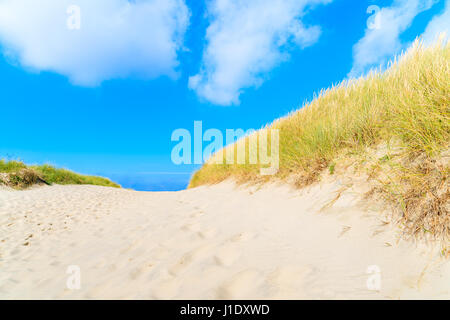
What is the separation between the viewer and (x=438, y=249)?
1241mm

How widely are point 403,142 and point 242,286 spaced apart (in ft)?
7.09

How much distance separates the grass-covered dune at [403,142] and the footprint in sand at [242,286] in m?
1.20

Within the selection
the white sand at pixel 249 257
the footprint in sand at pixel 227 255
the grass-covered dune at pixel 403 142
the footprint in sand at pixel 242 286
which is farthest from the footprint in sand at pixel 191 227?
the grass-covered dune at pixel 403 142

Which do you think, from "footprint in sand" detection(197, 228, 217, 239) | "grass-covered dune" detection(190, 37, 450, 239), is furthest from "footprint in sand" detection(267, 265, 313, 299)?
"footprint in sand" detection(197, 228, 217, 239)

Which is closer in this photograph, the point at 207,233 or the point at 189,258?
the point at 189,258

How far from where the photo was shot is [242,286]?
1.41 meters

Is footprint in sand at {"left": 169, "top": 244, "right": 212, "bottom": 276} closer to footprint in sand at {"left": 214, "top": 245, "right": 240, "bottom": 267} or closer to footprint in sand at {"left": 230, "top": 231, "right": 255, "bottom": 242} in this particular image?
footprint in sand at {"left": 214, "top": 245, "right": 240, "bottom": 267}

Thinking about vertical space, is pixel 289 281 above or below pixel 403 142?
below

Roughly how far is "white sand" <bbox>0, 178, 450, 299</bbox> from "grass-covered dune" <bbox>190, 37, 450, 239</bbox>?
246 millimetres

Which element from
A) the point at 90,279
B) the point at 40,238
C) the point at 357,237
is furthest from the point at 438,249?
the point at 40,238

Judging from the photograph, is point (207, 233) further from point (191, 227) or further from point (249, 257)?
point (249, 257)

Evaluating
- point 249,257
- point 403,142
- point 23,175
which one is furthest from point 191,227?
point 23,175

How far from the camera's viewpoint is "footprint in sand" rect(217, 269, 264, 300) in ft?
4.41
